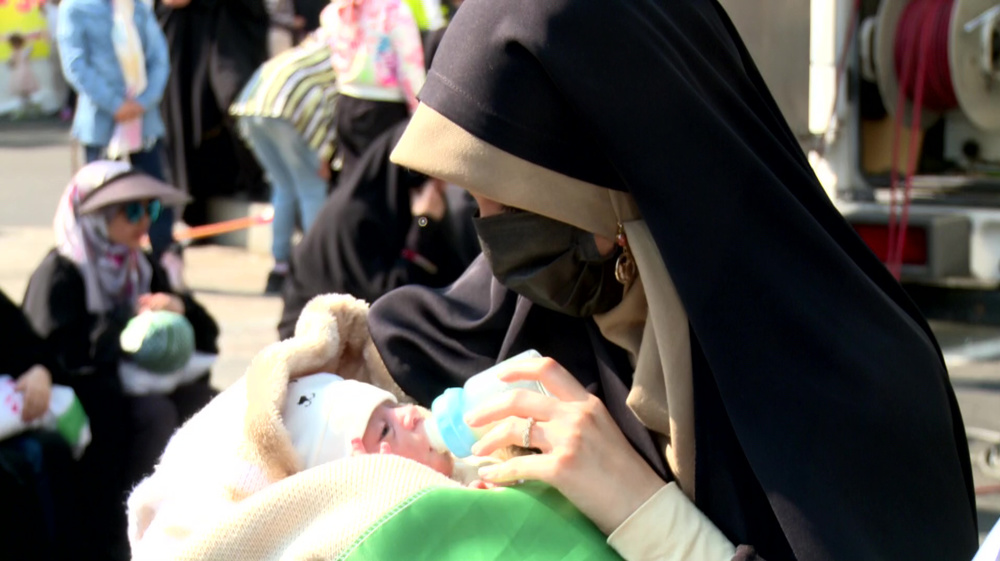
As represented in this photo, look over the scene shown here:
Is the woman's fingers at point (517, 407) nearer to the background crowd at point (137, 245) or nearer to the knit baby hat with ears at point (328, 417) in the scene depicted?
the knit baby hat with ears at point (328, 417)

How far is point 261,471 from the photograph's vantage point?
2088 mm

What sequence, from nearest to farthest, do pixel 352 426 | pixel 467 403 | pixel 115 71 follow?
pixel 467 403
pixel 352 426
pixel 115 71

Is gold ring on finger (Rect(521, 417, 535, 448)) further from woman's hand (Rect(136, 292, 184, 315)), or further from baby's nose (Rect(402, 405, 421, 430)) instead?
woman's hand (Rect(136, 292, 184, 315))

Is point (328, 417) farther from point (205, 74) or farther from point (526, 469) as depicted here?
point (205, 74)

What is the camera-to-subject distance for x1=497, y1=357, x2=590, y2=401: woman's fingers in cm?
192

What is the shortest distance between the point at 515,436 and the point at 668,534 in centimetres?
25

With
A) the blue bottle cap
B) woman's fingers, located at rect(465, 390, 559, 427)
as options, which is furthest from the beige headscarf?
the blue bottle cap

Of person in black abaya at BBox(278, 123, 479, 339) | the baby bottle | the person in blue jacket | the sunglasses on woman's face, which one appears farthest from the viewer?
the person in blue jacket

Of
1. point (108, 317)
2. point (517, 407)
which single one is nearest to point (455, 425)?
point (517, 407)

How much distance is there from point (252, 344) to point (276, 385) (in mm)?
4224

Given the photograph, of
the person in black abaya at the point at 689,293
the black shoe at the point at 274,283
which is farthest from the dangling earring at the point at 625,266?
the black shoe at the point at 274,283

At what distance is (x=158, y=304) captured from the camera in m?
4.09

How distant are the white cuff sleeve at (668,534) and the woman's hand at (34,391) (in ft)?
6.90

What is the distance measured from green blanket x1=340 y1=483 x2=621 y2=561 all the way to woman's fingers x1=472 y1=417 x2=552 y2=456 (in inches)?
2.7
